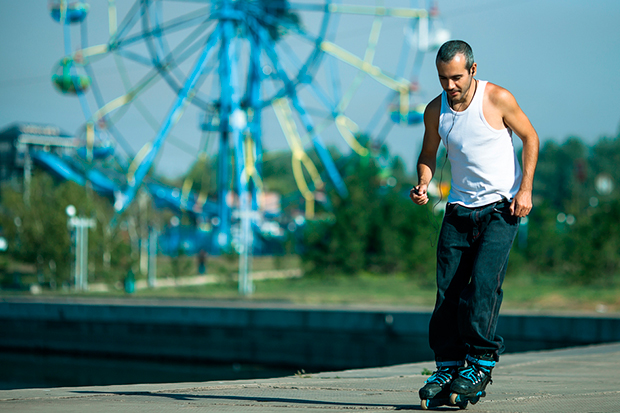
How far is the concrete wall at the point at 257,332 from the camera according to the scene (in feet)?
39.5

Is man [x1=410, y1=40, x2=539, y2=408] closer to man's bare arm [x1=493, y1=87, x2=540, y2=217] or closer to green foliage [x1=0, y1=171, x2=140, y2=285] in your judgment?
man's bare arm [x1=493, y1=87, x2=540, y2=217]

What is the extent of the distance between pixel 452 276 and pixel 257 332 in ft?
35.4

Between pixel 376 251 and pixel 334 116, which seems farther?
pixel 334 116

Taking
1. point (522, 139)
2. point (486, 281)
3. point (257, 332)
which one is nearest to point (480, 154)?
point (522, 139)

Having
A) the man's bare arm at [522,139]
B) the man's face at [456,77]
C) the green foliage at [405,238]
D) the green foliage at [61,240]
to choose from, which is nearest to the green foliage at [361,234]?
the green foliage at [405,238]

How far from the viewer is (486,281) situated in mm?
3469

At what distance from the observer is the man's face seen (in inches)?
135

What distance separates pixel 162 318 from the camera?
49.3 feet

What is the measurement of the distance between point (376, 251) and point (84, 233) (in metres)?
10.3

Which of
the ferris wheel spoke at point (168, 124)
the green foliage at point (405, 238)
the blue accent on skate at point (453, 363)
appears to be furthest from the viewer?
the ferris wheel spoke at point (168, 124)

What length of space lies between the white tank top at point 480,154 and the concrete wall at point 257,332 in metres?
8.65

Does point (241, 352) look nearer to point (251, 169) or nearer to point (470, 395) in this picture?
point (470, 395)

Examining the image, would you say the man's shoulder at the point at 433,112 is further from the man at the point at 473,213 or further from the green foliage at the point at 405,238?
the green foliage at the point at 405,238

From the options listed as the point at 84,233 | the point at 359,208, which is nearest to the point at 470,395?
the point at 84,233
